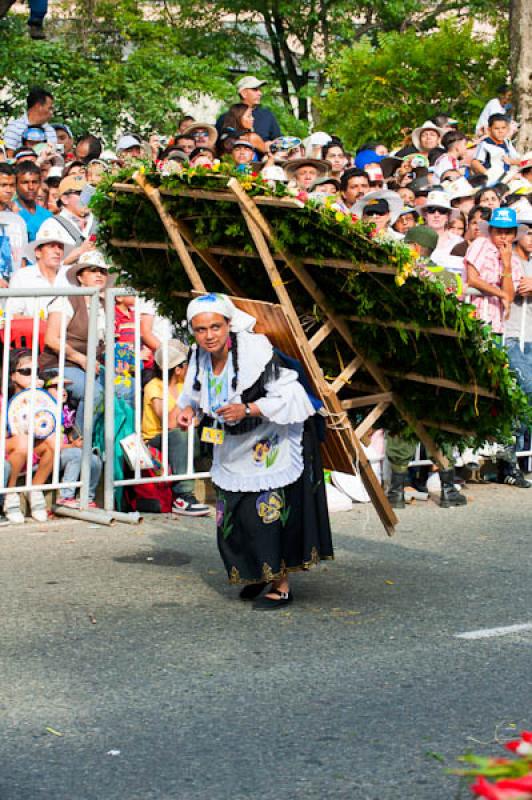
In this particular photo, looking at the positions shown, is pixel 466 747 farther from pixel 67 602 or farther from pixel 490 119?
pixel 490 119

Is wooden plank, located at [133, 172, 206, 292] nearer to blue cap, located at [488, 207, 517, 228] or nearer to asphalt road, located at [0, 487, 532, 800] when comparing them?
asphalt road, located at [0, 487, 532, 800]

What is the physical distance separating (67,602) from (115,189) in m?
2.12

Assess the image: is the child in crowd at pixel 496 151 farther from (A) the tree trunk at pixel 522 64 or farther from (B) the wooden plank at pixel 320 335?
(B) the wooden plank at pixel 320 335

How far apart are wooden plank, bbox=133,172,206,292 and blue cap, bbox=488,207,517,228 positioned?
4244mm

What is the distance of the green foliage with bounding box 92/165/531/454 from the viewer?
6.37 m

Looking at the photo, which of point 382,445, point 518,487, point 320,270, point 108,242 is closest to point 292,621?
point 320,270

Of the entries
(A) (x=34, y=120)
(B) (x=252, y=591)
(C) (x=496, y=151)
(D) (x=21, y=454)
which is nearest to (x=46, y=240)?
(D) (x=21, y=454)

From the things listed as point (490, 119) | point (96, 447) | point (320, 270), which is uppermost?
point (490, 119)

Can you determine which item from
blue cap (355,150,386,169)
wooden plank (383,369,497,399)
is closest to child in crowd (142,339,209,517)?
wooden plank (383,369,497,399)

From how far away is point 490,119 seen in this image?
650 inches

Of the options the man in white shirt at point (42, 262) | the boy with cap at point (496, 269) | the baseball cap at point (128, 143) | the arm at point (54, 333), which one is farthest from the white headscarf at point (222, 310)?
the baseball cap at point (128, 143)

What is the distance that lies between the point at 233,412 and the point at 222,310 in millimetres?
489

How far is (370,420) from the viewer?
23.6 feet

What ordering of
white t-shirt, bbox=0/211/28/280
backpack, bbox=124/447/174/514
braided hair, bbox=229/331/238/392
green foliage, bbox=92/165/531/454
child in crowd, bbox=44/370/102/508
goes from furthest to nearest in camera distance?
white t-shirt, bbox=0/211/28/280 < backpack, bbox=124/447/174/514 < child in crowd, bbox=44/370/102/508 < braided hair, bbox=229/331/238/392 < green foliage, bbox=92/165/531/454
